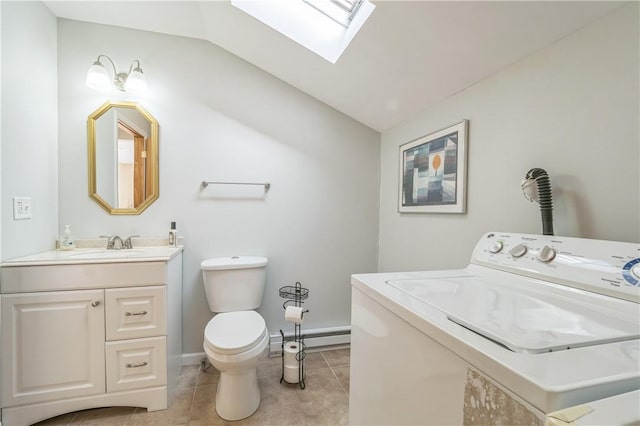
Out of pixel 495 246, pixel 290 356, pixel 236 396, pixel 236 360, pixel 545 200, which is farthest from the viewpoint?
pixel 290 356

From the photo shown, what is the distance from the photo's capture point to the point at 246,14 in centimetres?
161

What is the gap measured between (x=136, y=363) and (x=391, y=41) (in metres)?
2.22

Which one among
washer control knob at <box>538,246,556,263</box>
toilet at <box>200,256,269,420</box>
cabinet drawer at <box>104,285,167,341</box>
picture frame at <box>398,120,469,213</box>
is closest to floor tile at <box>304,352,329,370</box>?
toilet at <box>200,256,269,420</box>

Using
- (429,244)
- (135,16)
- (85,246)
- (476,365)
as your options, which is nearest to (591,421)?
(476,365)

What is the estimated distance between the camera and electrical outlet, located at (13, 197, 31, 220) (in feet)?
4.80

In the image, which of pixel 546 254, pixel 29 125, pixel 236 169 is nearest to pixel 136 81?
pixel 29 125

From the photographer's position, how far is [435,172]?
168 cm

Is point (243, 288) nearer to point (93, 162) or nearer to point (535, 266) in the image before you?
point (93, 162)

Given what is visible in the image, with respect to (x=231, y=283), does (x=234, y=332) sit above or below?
below

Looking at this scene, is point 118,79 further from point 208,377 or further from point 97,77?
point 208,377

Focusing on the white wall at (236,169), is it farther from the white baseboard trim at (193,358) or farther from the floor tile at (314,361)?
the floor tile at (314,361)

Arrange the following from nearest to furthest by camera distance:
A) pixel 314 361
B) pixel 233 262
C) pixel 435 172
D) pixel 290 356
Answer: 1. pixel 435 172
2. pixel 290 356
3. pixel 233 262
4. pixel 314 361

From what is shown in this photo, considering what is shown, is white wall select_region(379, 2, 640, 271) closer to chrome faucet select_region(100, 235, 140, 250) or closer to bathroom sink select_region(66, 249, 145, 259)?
bathroom sink select_region(66, 249, 145, 259)

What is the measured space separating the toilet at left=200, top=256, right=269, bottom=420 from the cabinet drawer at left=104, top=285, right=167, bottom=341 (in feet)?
0.95
